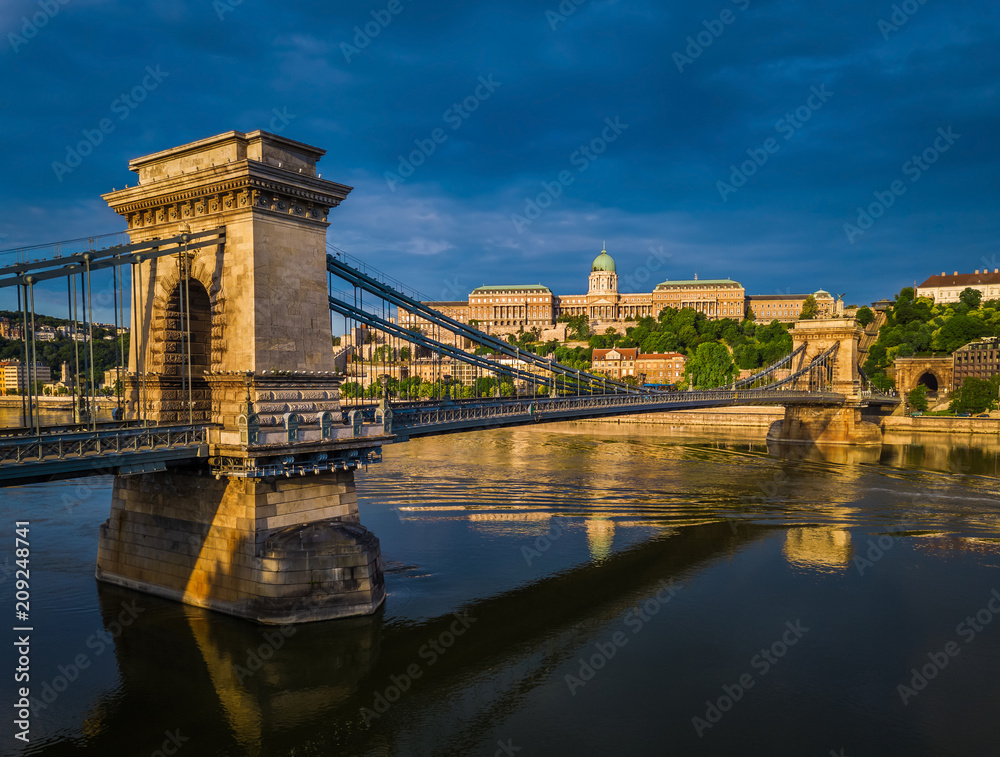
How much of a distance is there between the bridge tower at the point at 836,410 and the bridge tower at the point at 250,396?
50.5m

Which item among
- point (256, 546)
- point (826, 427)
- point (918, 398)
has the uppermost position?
point (918, 398)

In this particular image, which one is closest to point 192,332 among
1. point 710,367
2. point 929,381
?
point 710,367

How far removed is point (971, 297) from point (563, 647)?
108 m

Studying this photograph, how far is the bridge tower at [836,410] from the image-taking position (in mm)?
58594

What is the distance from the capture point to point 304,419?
55.2 ft

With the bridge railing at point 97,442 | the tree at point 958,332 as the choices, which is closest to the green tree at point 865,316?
the tree at point 958,332

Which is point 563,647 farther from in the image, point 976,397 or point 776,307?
point 776,307

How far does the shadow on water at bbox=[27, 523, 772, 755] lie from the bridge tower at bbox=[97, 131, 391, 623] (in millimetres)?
803

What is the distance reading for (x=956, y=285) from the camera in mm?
114562

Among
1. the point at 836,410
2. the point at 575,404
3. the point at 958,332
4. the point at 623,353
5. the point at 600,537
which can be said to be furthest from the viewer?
the point at 623,353

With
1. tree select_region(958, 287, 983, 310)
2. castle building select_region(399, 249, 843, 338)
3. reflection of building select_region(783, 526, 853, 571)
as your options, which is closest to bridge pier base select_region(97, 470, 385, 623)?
reflection of building select_region(783, 526, 853, 571)

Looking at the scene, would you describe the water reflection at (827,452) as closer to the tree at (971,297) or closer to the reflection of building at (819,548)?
the reflection of building at (819,548)

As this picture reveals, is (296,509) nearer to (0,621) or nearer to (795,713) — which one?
(0,621)

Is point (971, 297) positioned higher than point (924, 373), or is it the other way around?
point (971, 297)
